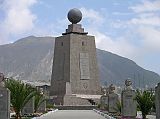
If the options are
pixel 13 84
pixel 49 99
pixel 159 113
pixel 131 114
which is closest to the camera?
pixel 159 113

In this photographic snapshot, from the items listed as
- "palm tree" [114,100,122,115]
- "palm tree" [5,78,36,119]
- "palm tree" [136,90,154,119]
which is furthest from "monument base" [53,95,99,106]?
"palm tree" [5,78,36,119]

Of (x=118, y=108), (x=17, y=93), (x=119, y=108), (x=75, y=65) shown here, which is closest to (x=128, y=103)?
(x=119, y=108)

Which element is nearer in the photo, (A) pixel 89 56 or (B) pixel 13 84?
(B) pixel 13 84

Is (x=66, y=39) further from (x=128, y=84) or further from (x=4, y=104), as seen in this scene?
(x=4, y=104)

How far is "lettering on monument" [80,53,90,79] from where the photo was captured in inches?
2206

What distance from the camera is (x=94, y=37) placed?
5831 centimetres

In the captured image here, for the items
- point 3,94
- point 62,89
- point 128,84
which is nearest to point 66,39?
point 62,89

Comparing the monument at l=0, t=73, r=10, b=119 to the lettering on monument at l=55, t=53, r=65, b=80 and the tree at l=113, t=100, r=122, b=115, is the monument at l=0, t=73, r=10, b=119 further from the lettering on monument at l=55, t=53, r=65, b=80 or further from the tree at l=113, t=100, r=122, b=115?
the lettering on monument at l=55, t=53, r=65, b=80

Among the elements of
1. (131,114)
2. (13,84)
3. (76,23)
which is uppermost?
(76,23)

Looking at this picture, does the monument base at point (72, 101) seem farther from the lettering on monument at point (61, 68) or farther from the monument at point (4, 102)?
the monument at point (4, 102)

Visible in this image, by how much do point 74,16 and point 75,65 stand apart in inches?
253

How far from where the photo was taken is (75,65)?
183 ft

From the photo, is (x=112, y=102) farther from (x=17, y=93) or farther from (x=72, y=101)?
(x=72, y=101)

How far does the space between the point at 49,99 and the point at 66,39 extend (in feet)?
25.6
